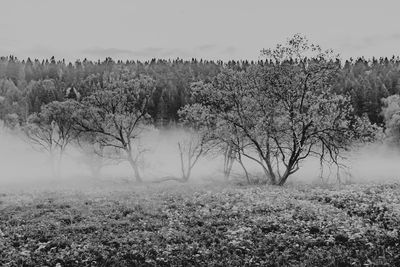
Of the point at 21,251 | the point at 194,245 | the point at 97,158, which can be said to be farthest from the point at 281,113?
the point at 97,158

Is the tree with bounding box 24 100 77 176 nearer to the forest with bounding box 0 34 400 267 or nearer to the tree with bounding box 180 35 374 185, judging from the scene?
the forest with bounding box 0 34 400 267

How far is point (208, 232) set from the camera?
1758 centimetres

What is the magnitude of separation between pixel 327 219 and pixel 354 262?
4.33m

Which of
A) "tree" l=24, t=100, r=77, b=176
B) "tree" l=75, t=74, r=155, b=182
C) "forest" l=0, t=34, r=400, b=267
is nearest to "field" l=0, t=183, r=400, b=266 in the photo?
"forest" l=0, t=34, r=400, b=267

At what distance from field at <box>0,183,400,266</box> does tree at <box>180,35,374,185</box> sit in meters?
9.01

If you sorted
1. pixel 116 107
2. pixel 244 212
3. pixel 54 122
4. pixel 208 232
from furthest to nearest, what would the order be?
1. pixel 54 122
2. pixel 116 107
3. pixel 244 212
4. pixel 208 232

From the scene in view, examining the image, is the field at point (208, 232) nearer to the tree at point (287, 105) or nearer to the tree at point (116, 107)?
the tree at point (287, 105)

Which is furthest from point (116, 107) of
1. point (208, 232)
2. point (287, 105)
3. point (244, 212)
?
point (208, 232)

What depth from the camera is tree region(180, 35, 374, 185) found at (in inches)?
1244

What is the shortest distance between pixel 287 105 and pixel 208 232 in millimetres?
18534

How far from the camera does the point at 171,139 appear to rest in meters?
104

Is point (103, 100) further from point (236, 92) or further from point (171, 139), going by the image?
point (171, 139)

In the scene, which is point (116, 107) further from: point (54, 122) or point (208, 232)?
point (208, 232)

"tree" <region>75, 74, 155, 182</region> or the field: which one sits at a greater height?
Result: "tree" <region>75, 74, 155, 182</region>
